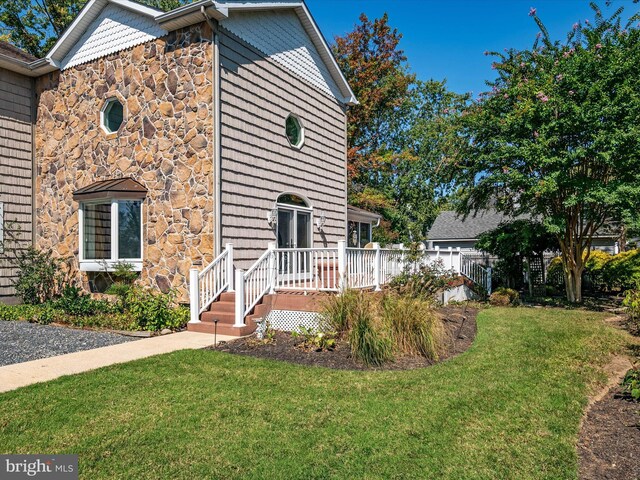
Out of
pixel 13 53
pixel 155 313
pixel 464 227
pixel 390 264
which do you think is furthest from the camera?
pixel 464 227

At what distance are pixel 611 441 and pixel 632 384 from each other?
1.25 metres

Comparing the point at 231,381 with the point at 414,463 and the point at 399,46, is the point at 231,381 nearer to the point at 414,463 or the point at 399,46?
the point at 414,463

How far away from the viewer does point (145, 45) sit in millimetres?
10312

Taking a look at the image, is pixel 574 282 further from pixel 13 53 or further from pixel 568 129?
pixel 13 53

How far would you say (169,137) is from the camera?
985cm

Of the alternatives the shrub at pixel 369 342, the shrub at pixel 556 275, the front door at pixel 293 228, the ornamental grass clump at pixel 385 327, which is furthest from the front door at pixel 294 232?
the shrub at pixel 556 275

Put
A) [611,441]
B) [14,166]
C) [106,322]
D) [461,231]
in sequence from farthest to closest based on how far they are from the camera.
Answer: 1. [461,231]
2. [14,166]
3. [106,322]
4. [611,441]

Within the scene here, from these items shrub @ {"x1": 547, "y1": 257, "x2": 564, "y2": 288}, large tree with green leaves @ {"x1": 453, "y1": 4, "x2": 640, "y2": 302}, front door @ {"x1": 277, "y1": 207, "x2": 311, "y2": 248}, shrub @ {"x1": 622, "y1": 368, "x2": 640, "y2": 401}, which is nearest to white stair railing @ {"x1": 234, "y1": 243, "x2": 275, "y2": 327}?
front door @ {"x1": 277, "y1": 207, "x2": 311, "y2": 248}

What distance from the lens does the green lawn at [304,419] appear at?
330 cm

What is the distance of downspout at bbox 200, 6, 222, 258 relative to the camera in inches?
365

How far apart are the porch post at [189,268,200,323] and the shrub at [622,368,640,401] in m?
7.02

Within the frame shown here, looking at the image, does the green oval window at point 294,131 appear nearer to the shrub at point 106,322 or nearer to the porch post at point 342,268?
the porch post at point 342,268

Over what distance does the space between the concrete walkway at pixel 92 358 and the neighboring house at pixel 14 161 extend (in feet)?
21.0

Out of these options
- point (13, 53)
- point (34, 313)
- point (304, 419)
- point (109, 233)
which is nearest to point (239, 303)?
point (304, 419)
